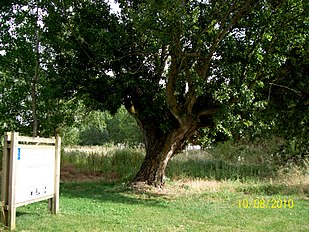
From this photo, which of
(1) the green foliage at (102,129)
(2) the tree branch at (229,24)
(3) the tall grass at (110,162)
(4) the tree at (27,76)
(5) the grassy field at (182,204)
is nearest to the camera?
(5) the grassy field at (182,204)

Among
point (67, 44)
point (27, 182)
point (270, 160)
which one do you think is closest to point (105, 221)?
point (27, 182)

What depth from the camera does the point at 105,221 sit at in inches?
243

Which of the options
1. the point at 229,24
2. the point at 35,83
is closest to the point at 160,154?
the point at 229,24

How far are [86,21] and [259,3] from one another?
4.99 m

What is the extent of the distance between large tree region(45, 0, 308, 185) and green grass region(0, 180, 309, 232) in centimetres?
169

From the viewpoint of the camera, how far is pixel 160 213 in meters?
7.18

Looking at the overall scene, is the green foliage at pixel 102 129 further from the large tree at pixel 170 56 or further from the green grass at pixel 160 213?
the green grass at pixel 160 213

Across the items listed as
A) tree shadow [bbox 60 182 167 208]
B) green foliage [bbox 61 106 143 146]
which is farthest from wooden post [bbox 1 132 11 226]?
green foliage [bbox 61 106 143 146]

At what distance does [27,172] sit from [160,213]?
110 inches

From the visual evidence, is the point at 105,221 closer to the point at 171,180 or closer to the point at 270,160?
the point at 171,180

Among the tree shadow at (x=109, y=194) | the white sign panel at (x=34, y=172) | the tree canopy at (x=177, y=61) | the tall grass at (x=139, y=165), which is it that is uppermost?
the tree canopy at (x=177, y=61)

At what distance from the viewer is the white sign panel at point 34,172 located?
5695 mm

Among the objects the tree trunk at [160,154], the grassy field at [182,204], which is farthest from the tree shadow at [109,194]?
the tree trunk at [160,154]
